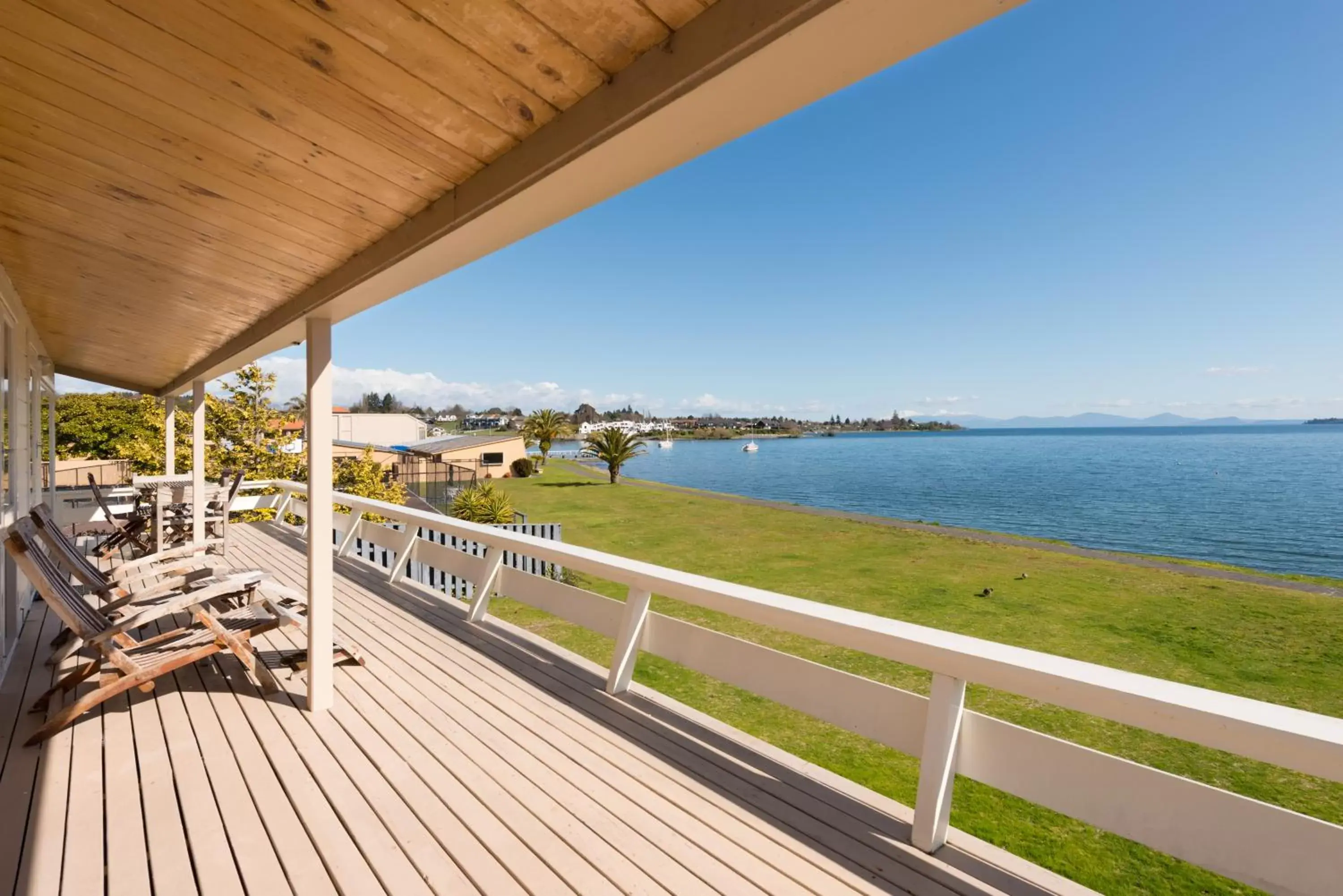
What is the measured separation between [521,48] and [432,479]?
2579 centimetres

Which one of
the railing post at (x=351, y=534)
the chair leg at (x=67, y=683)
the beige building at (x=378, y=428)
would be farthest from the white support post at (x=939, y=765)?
the beige building at (x=378, y=428)

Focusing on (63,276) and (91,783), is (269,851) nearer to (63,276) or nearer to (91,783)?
(91,783)

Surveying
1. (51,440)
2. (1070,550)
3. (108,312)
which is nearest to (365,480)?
(51,440)

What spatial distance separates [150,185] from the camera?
2133 mm

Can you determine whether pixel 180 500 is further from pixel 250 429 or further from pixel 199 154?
pixel 199 154

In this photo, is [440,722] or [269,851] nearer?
[269,851]

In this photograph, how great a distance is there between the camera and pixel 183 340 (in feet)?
16.4

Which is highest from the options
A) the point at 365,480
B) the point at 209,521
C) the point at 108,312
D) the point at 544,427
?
the point at 108,312

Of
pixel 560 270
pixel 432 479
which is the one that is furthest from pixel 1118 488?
pixel 432 479

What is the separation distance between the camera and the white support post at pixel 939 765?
2107 millimetres

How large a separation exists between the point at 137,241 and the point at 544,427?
39.6m

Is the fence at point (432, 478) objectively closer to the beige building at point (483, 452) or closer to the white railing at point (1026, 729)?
the beige building at point (483, 452)

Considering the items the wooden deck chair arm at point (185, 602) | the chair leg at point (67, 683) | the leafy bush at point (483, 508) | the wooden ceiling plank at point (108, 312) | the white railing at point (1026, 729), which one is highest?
the wooden ceiling plank at point (108, 312)

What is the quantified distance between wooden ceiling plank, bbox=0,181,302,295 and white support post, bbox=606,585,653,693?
2.36 meters
